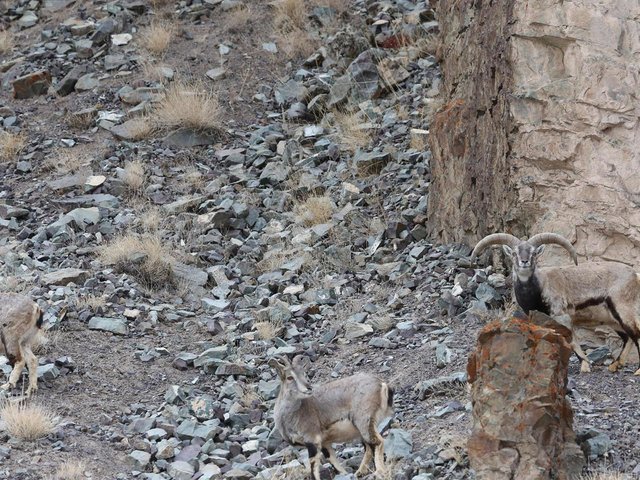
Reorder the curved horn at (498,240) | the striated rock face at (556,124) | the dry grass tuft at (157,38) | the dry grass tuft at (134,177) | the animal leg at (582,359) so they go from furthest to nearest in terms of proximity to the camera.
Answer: the dry grass tuft at (157,38)
the dry grass tuft at (134,177)
the striated rock face at (556,124)
the curved horn at (498,240)
the animal leg at (582,359)

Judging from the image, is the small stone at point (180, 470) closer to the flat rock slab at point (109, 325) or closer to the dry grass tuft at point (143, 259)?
the flat rock slab at point (109, 325)

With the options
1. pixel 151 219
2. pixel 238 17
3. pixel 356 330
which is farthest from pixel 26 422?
pixel 238 17

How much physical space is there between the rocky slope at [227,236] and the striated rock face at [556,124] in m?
0.95

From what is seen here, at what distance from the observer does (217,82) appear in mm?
19578

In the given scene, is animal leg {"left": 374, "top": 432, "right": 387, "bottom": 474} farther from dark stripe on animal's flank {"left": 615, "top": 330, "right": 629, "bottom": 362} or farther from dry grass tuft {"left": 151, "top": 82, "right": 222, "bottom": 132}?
dry grass tuft {"left": 151, "top": 82, "right": 222, "bottom": 132}

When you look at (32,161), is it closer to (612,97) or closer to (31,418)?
(31,418)

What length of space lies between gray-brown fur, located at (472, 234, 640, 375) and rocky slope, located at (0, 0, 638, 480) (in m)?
0.56

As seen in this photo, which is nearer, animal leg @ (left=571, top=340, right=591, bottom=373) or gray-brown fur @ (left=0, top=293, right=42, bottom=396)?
animal leg @ (left=571, top=340, right=591, bottom=373)

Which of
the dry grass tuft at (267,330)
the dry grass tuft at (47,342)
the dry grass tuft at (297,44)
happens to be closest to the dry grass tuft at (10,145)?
the dry grass tuft at (297,44)

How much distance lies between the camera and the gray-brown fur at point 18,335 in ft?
35.8

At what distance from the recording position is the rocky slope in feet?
32.2

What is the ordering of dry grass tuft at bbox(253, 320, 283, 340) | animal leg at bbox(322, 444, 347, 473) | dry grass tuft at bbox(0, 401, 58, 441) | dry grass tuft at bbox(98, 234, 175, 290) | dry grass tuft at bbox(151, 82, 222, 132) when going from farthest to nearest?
1. dry grass tuft at bbox(151, 82, 222, 132)
2. dry grass tuft at bbox(98, 234, 175, 290)
3. dry grass tuft at bbox(253, 320, 283, 340)
4. dry grass tuft at bbox(0, 401, 58, 441)
5. animal leg at bbox(322, 444, 347, 473)

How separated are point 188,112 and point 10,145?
9.65ft

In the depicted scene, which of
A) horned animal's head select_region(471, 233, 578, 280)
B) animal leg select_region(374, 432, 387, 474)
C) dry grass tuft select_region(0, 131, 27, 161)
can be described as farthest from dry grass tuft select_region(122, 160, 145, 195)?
animal leg select_region(374, 432, 387, 474)
